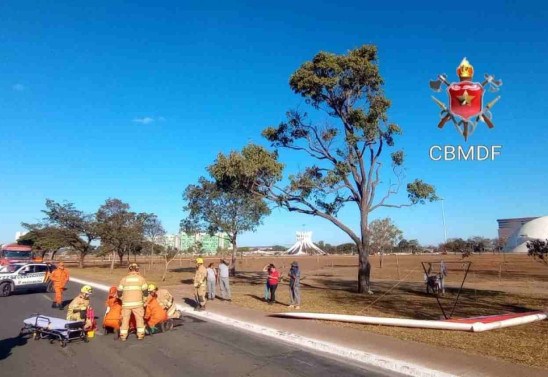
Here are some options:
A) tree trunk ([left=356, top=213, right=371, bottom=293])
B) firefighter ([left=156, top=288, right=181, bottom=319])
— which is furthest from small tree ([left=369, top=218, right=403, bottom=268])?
firefighter ([left=156, top=288, right=181, bottom=319])

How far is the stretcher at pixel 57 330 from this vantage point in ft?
31.1

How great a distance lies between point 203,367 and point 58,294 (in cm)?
1023

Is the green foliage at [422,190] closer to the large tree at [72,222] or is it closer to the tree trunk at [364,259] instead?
the tree trunk at [364,259]

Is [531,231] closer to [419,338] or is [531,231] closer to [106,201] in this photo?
[106,201]

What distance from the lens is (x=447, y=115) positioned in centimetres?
1227

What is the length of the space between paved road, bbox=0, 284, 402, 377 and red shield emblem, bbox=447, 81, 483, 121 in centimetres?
779

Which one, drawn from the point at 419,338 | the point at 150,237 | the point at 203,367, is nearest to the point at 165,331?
the point at 203,367

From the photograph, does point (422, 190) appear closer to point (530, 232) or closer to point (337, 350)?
point (337, 350)

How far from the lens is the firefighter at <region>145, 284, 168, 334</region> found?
35.3 ft

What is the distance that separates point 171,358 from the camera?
8.27m

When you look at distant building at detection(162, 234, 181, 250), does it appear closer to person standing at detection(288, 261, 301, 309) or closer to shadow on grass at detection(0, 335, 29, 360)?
person standing at detection(288, 261, 301, 309)

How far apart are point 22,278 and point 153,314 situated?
13.9 m

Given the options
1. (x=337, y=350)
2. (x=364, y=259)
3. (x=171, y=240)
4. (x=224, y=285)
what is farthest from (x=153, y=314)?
(x=171, y=240)

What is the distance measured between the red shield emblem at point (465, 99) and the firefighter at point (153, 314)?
9.31 m
